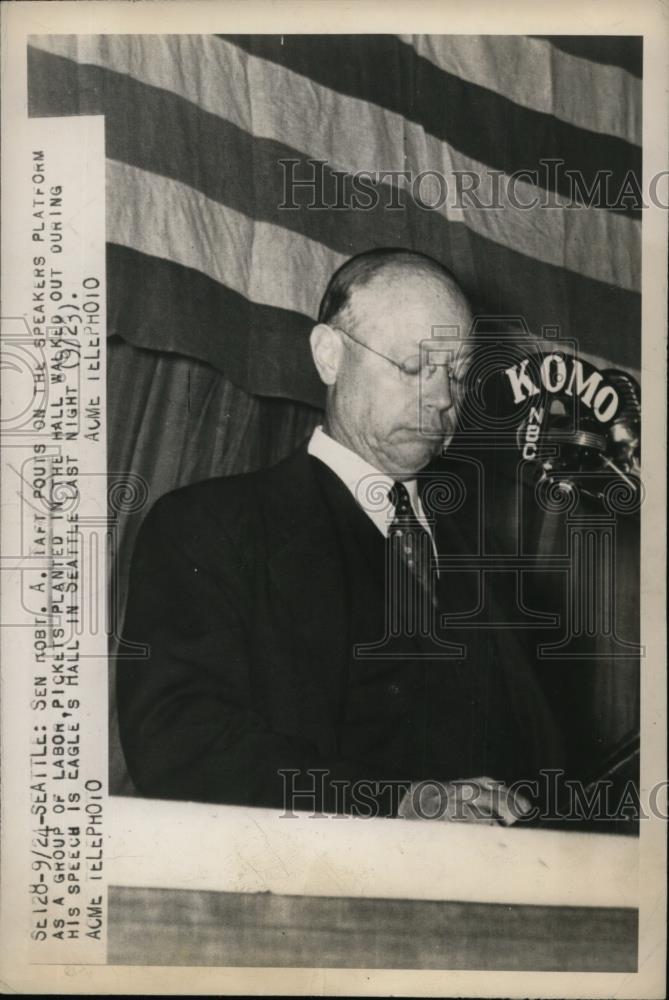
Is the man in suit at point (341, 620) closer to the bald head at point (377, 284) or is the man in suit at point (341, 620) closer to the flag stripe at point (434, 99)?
the bald head at point (377, 284)

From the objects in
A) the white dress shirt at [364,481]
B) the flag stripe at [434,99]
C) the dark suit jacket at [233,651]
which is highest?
the flag stripe at [434,99]

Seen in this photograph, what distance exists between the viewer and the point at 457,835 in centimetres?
243

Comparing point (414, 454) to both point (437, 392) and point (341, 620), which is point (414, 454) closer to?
point (437, 392)

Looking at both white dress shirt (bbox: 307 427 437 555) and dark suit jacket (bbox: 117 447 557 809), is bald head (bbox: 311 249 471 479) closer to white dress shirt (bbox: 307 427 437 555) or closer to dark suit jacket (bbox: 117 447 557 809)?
white dress shirt (bbox: 307 427 437 555)

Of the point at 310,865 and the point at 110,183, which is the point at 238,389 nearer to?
the point at 110,183

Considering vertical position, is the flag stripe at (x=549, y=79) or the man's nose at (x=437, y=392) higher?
the flag stripe at (x=549, y=79)

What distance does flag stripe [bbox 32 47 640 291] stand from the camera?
2441mm

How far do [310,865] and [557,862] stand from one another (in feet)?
2.29

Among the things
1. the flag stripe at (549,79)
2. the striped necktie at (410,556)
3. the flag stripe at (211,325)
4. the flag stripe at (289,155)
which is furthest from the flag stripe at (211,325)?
the flag stripe at (549,79)

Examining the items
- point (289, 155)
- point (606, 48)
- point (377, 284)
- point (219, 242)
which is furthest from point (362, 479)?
point (606, 48)

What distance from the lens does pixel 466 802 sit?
7.98 ft

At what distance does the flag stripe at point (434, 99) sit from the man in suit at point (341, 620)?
1.29 ft

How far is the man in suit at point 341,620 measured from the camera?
2406mm

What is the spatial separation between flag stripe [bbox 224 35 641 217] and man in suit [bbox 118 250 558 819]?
39 centimetres
